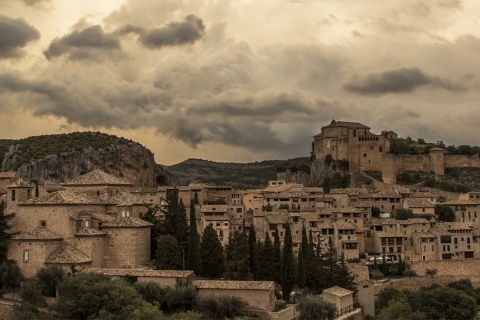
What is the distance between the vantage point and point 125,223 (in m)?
34.1

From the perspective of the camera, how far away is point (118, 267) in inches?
1321

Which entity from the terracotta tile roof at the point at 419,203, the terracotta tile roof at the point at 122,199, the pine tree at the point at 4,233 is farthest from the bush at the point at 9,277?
the terracotta tile roof at the point at 419,203

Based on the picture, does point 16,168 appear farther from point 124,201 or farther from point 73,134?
point 124,201

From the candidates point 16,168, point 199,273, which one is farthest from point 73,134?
point 199,273

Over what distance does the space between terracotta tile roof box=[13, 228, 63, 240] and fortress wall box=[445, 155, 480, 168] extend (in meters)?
51.3

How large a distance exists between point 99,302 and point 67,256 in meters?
4.87

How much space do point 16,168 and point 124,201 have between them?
39.2 metres

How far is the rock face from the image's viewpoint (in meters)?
71.7

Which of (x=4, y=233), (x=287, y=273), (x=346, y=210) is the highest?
(x=346, y=210)

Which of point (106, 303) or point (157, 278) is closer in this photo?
point (106, 303)

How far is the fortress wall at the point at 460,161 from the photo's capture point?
73.8 m

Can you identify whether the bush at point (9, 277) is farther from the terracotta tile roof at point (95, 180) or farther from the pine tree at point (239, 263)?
the pine tree at point (239, 263)

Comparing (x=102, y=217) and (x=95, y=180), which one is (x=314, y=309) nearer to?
(x=102, y=217)

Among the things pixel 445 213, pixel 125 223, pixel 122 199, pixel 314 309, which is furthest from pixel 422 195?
pixel 125 223
